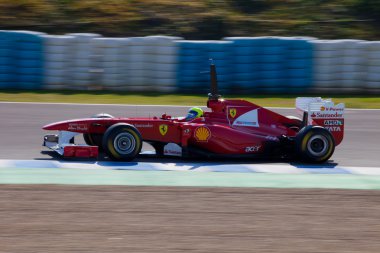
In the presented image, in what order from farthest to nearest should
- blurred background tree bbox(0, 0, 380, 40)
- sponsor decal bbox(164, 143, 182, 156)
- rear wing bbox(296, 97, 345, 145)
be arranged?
blurred background tree bbox(0, 0, 380, 40) → rear wing bbox(296, 97, 345, 145) → sponsor decal bbox(164, 143, 182, 156)

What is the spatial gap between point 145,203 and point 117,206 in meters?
0.34

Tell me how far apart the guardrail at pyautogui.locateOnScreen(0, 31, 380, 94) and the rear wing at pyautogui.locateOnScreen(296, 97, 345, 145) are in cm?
695

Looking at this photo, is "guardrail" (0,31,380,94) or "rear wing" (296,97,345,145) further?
"guardrail" (0,31,380,94)

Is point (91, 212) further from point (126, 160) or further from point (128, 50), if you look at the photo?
point (128, 50)

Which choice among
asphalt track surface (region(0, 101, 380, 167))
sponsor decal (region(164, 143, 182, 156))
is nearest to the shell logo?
sponsor decal (region(164, 143, 182, 156))

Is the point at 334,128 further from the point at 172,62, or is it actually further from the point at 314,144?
the point at 172,62

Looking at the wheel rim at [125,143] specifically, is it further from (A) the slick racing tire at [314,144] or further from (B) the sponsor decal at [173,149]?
(A) the slick racing tire at [314,144]

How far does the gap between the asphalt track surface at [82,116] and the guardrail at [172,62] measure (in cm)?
211

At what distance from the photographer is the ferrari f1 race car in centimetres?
1002

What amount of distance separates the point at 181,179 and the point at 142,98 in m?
8.46

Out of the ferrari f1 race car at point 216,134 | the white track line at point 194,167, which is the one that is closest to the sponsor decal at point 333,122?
the ferrari f1 race car at point 216,134

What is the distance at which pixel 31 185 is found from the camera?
8.38 meters

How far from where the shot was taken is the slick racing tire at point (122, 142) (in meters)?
9.88

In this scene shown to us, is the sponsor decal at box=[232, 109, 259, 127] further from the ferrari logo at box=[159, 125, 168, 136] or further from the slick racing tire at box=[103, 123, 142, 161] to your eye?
the slick racing tire at box=[103, 123, 142, 161]
